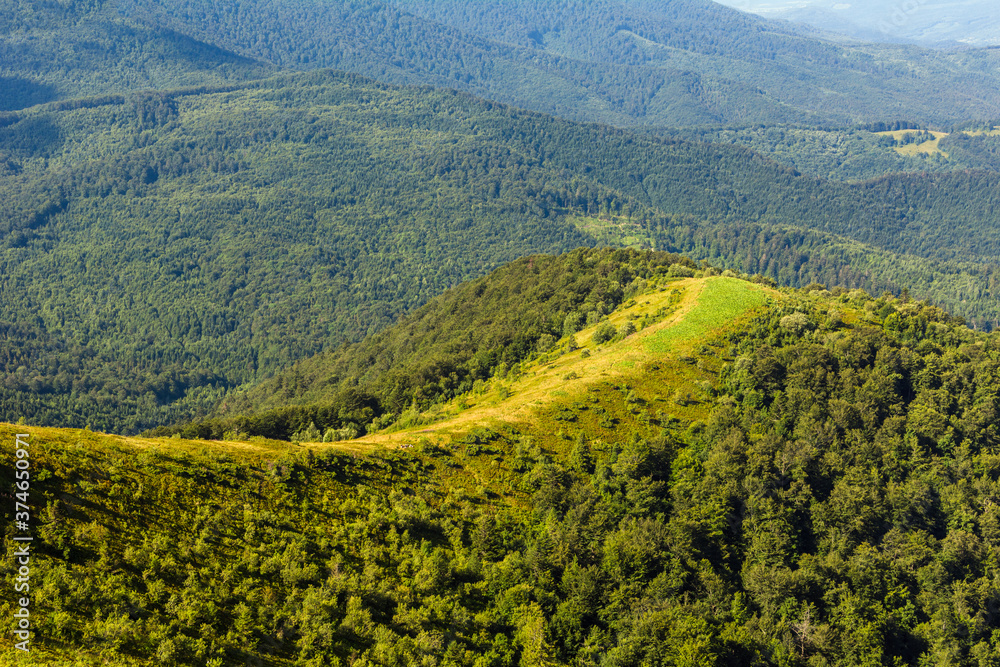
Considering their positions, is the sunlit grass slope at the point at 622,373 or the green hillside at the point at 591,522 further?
the sunlit grass slope at the point at 622,373

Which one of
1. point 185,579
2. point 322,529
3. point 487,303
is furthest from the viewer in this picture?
point 487,303

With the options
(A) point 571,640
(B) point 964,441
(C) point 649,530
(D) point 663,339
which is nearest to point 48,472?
(A) point 571,640

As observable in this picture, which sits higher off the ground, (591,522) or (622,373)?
(622,373)

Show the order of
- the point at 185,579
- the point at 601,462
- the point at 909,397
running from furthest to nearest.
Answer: the point at 909,397
the point at 601,462
the point at 185,579

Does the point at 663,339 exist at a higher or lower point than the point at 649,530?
higher

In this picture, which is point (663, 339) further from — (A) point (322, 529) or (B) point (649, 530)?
(A) point (322, 529)

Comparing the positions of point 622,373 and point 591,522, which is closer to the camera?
point 591,522

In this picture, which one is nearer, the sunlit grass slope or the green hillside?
the green hillside

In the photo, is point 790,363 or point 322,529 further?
point 790,363
